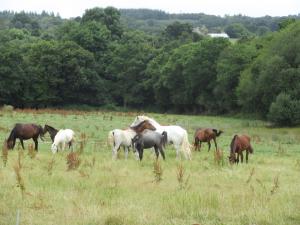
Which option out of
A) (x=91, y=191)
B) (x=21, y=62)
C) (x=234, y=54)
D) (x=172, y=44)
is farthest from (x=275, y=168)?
(x=172, y=44)

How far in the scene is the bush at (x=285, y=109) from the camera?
2109 inches

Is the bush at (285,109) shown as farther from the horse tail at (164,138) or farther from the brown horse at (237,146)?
the horse tail at (164,138)

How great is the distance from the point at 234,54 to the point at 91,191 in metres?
61.5

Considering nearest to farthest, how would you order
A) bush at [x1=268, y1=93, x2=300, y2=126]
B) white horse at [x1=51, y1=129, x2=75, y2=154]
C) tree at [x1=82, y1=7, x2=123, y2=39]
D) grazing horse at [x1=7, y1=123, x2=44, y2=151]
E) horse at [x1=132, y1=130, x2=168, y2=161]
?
horse at [x1=132, y1=130, x2=168, y2=161], white horse at [x1=51, y1=129, x2=75, y2=154], grazing horse at [x1=7, y1=123, x2=44, y2=151], bush at [x1=268, y1=93, x2=300, y2=126], tree at [x1=82, y1=7, x2=123, y2=39]

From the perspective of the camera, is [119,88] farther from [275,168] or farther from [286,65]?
[275,168]

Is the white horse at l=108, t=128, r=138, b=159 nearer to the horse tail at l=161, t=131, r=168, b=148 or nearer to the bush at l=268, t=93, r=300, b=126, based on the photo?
the horse tail at l=161, t=131, r=168, b=148

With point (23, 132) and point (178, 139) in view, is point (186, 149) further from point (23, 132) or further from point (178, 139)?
point (23, 132)

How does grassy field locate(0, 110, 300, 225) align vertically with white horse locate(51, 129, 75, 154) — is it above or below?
above

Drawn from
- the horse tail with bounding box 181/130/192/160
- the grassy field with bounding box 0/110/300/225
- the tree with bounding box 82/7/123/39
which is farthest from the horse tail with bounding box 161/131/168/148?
the tree with bounding box 82/7/123/39

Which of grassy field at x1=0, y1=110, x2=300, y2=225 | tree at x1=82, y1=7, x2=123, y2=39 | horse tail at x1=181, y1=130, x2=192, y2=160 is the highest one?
tree at x1=82, y1=7, x2=123, y2=39

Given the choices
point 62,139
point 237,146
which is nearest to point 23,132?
point 62,139

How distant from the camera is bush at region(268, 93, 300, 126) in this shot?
53.6 meters

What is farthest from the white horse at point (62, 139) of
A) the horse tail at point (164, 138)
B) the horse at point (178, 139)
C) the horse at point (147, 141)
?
the horse tail at point (164, 138)

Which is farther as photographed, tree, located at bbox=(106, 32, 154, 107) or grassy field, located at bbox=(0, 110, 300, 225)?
tree, located at bbox=(106, 32, 154, 107)
